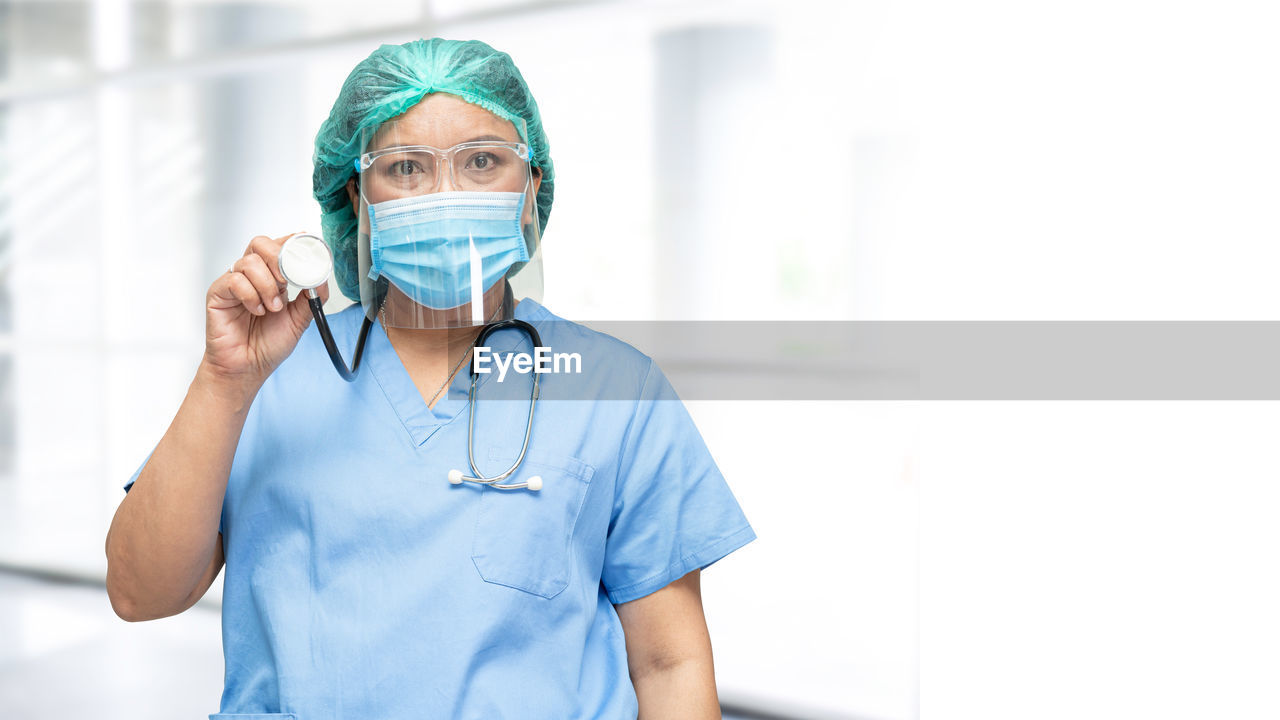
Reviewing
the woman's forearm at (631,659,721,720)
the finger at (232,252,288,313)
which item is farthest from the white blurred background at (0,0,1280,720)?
the woman's forearm at (631,659,721,720)

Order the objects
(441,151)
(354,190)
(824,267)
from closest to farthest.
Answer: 1. (441,151)
2. (354,190)
3. (824,267)

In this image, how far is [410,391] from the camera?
0.95m

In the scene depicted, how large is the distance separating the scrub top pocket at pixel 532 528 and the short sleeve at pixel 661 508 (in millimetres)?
71

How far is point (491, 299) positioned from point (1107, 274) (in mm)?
1156

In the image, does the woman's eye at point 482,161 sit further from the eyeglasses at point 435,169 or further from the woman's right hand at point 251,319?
the woman's right hand at point 251,319

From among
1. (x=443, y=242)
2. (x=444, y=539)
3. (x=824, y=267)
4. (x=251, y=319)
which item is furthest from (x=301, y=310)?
(x=824, y=267)

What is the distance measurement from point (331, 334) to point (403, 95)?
26 cm

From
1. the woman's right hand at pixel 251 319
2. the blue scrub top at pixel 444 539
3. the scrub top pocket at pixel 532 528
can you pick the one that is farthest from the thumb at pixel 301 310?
the scrub top pocket at pixel 532 528

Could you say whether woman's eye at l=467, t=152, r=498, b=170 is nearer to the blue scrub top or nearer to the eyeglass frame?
the eyeglass frame

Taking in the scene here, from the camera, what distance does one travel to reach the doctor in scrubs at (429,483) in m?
0.85

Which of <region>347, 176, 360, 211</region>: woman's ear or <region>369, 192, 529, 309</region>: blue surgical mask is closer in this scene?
<region>369, 192, 529, 309</region>: blue surgical mask

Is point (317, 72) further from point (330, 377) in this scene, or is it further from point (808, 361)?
point (330, 377)

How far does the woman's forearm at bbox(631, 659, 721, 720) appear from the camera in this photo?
948mm

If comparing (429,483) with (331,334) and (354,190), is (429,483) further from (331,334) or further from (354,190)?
(354,190)
